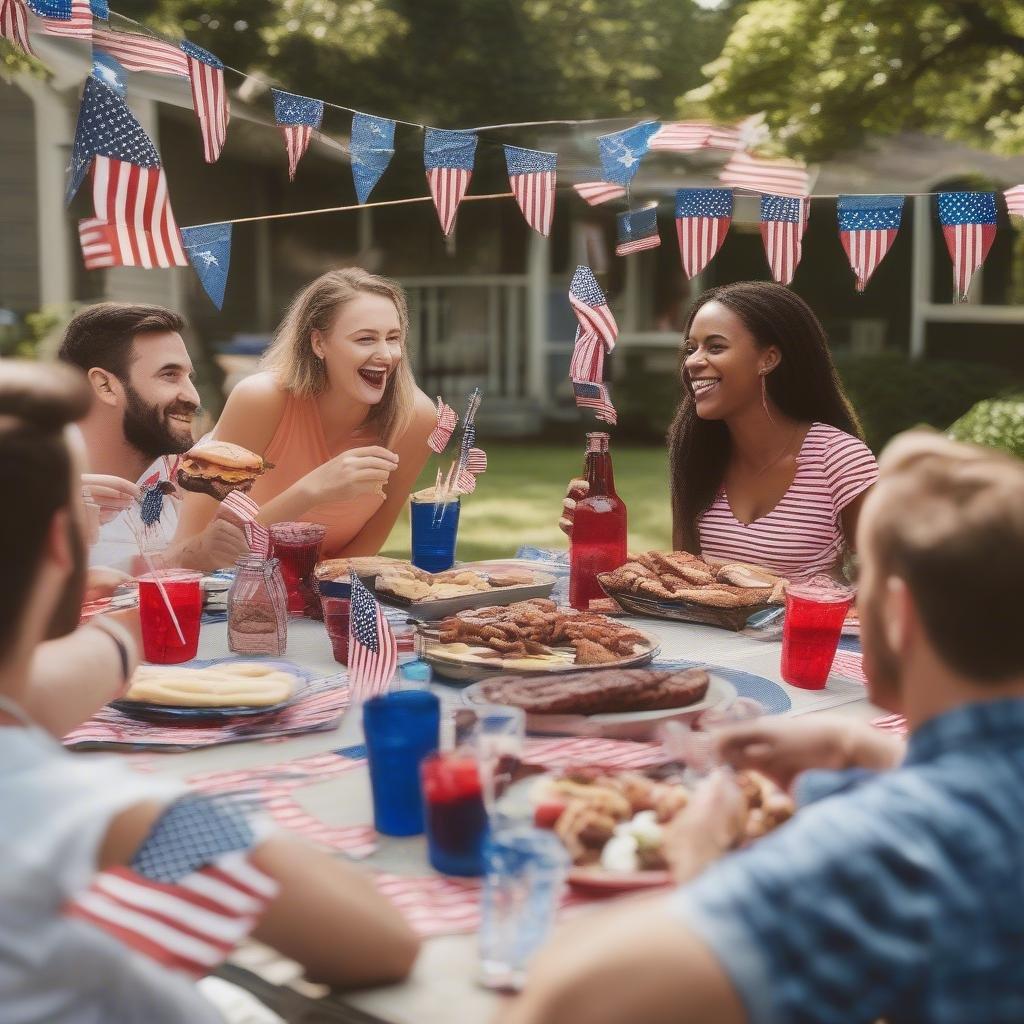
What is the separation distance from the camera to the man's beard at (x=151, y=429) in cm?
383

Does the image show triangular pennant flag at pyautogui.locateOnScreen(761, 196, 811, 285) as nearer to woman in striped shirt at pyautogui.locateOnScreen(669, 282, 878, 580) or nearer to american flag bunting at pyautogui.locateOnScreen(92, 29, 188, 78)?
woman in striped shirt at pyautogui.locateOnScreen(669, 282, 878, 580)

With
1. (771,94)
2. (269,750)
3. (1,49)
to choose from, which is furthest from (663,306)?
(269,750)

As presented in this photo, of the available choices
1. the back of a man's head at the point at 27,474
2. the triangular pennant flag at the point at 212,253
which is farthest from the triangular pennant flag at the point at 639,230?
the back of a man's head at the point at 27,474

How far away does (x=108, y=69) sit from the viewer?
143 inches

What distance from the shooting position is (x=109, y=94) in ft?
10.3

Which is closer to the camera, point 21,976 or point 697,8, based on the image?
point 21,976

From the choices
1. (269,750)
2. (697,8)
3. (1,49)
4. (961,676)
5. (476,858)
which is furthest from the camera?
(697,8)

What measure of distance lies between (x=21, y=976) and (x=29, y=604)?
0.38 meters

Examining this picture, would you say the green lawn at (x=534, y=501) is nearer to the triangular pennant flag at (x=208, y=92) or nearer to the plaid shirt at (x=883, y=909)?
the triangular pennant flag at (x=208, y=92)

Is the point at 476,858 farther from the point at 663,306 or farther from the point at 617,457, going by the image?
the point at 663,306

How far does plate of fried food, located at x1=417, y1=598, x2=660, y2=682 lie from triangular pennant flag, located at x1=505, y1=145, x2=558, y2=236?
2528 millimetres

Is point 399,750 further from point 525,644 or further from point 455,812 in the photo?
point 525,644

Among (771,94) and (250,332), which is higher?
(771,94)

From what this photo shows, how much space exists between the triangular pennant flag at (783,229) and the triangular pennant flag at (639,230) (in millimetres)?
448
